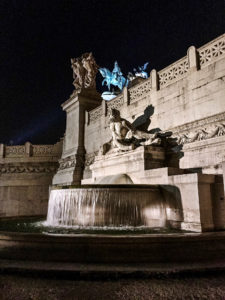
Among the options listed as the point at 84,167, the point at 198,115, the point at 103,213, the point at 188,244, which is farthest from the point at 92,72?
the point at 188,244

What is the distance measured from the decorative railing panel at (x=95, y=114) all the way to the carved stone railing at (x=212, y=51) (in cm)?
748

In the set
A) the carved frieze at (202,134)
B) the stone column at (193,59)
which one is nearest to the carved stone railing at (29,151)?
the carved frieze at (202,134)

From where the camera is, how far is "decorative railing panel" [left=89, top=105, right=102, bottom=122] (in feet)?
50.4

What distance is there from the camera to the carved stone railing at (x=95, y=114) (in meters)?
15.4

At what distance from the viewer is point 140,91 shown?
12.2m

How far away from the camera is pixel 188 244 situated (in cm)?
414

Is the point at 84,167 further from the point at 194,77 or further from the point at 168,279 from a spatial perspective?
the point at 168,279

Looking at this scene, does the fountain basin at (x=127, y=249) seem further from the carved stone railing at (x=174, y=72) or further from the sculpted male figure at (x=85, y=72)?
the sculpted male figure at (x=85, y=72)

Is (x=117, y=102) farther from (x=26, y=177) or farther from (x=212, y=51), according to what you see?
(x=26, y=177)

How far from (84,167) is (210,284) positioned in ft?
41.6

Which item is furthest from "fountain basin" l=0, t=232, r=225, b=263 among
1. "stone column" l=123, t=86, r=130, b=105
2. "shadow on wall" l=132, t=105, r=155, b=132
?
"stone column" l=123, t=86, r=130, b=105

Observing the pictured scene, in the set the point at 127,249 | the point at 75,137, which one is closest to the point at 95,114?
the point at 75,137

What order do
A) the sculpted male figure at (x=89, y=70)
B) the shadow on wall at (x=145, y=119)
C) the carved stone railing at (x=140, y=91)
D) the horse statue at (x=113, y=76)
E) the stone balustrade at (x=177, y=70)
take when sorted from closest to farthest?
the stone balustrade at (x=177, y=70)
the shadow on wall at (x=145, y=119)
the carved stone railing at (x=140, y=91)
the sculpted male figure at (x=89, y=70)
the horse statue at (x=113, y=76)

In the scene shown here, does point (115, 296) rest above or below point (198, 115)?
below
